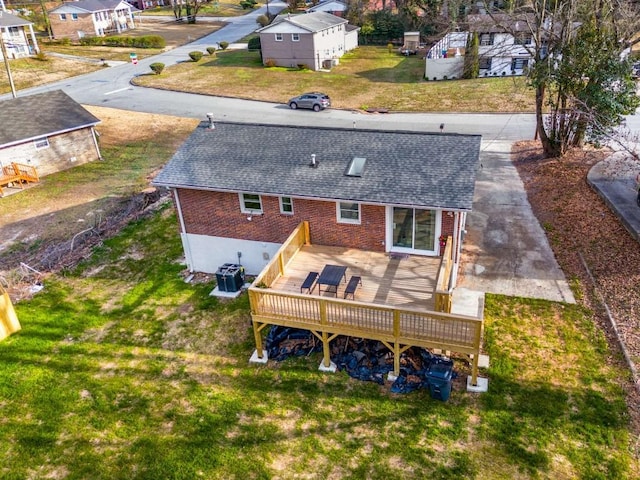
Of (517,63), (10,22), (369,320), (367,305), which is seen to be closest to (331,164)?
(367,305)

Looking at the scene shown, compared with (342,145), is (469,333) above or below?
below

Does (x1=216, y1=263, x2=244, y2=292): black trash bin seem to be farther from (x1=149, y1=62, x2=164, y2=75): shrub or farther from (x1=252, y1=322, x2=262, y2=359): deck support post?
(x1=149, y1=62, x2=164, y2=75): shrub

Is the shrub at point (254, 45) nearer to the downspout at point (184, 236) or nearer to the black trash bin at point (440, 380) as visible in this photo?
the downspout at point (184, 236)

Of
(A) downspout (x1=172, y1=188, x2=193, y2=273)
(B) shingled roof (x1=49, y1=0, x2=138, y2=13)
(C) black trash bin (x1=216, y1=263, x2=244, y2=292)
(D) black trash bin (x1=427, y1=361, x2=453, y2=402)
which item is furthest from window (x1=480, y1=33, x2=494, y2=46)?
(B) shingled roof (x1=49, y1=0, x2=138, y2=13)

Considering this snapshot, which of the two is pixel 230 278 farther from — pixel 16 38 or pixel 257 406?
pixel 16 38

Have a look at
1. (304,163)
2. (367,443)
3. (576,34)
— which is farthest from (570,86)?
(367,443)

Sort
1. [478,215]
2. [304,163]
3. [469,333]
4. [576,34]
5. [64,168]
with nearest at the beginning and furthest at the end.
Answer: [469,333]
[304,163]
[478,215]
[576,34]
[64,168]

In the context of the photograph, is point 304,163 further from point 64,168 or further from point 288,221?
point 64,168
